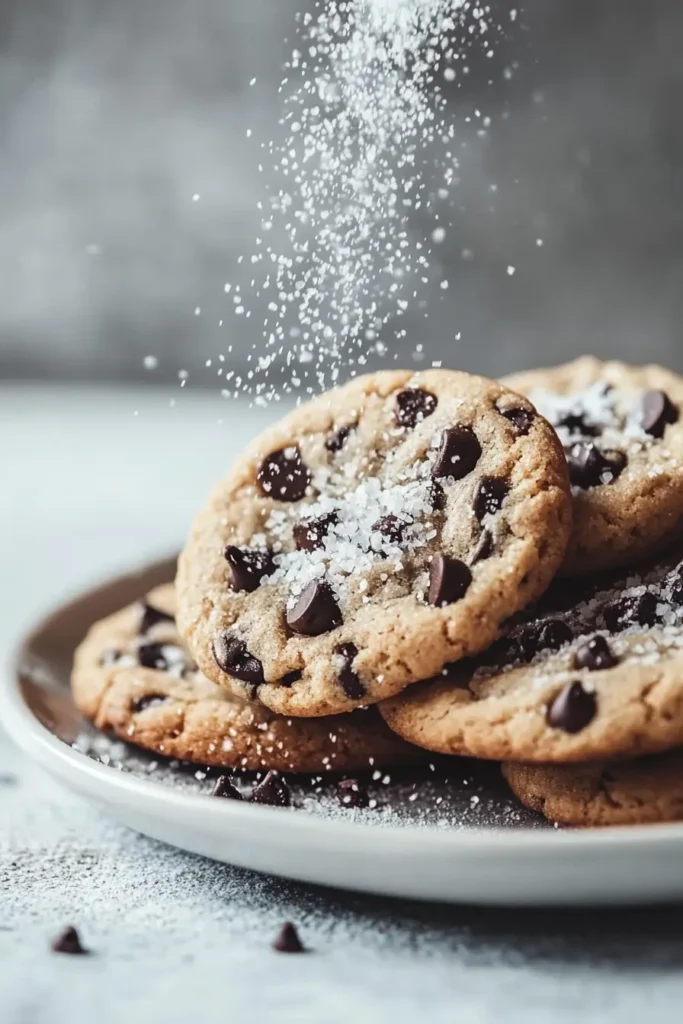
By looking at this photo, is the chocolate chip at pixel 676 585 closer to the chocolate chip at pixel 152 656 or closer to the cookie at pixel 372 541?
the cookie at pixel 372 541

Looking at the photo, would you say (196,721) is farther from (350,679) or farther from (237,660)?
(350,679)

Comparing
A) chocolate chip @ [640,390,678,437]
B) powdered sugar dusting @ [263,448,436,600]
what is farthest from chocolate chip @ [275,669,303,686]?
chocolate chip @ [640,390,678,437]

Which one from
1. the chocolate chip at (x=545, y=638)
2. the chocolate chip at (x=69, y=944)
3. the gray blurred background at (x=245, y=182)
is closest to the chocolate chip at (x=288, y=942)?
the chocolate chip at (x=69, y=944)

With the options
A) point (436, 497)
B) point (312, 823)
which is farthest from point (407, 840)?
point (436, 497)

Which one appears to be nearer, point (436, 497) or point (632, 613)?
point (632, 613)

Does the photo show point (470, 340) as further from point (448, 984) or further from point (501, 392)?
point (448, 984)
